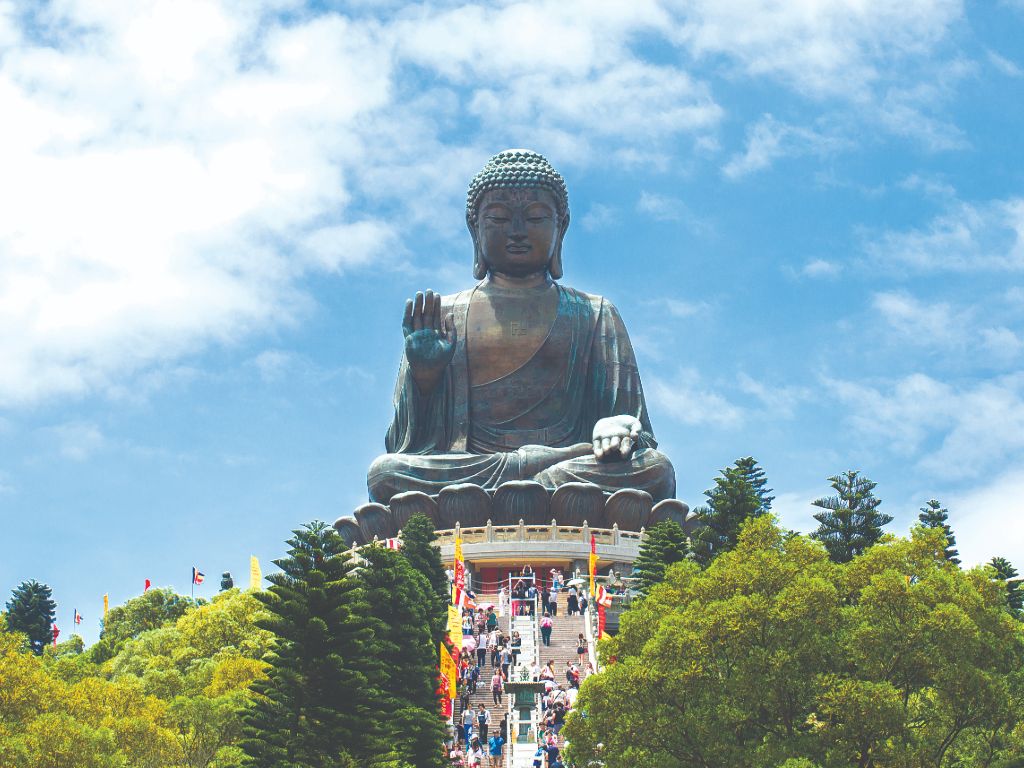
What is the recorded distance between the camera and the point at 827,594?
1781 cm

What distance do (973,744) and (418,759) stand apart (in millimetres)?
6349

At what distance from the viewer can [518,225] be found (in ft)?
127

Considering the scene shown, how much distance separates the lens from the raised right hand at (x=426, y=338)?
37406 mm

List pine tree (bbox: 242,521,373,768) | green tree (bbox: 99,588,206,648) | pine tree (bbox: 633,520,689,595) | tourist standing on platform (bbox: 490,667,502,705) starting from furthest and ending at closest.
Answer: green tree (bbox: 99,588,206,648)
pine tree (bbox: 633,520,689,595)
tourist standing on platform (bbox: 490,667,502,705)
pine tree (bbox: 242,521,373,768)

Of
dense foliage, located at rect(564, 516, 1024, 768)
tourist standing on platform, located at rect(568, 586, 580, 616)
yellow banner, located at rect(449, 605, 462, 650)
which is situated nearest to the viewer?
dense foliage, located at rect(564, 516, 1024, 768)

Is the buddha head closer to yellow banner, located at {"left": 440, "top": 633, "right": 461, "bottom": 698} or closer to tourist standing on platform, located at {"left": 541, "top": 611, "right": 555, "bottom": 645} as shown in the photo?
tourist standing on platform, located at {"left": 541, "top": 611, "right": 555, "bottom": 645}

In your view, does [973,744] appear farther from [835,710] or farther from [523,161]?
[523,161]

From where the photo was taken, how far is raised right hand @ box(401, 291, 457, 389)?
123 feet

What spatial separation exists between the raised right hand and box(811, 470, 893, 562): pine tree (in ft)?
39.9

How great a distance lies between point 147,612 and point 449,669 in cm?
1613

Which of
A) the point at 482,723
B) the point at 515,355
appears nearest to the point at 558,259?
the point at 515,355

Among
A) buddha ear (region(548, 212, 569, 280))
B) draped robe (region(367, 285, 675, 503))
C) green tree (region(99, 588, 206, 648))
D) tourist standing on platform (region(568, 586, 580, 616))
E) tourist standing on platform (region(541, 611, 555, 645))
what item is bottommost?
tourist standing on platform (region(541, 611, 555, 645))

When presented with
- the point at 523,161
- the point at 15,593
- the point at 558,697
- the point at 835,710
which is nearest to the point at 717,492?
the point at 558,697

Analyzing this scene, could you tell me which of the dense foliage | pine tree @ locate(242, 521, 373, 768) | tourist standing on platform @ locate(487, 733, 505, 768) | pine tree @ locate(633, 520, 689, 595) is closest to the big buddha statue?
pine tree @ locate(633, 520, 689, 595)
